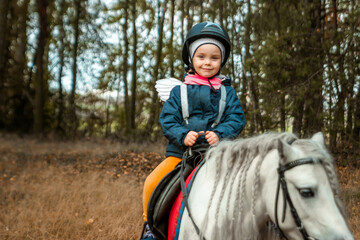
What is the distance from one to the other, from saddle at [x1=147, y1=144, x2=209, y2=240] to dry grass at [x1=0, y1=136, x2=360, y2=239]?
102 inches

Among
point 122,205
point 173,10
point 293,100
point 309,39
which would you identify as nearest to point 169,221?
point 122,205

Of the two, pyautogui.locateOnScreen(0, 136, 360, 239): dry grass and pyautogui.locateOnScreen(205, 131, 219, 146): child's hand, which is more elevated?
pyautogui.locateOnScreen(205, 131, 219, 146): child's hand

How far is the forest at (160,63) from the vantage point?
269 inches

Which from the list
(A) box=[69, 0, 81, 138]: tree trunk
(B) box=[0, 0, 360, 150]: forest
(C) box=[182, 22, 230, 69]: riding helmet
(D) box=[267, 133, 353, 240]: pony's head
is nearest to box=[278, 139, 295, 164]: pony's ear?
(D) box=[267, 133, 353, 240]: pony's head

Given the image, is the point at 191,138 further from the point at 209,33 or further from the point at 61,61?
the point at 61,61

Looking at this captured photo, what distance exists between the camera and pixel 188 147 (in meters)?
2.44

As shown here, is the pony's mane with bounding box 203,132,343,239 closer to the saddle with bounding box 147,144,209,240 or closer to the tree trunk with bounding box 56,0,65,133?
the saddle with bounding box 147,144,209,240

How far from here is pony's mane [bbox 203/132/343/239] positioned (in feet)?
5.23

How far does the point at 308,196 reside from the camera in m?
1.52

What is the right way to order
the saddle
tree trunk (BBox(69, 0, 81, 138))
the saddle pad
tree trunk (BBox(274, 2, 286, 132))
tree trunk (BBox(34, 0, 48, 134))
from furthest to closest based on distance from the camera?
tree trunk (BBox(69, 0, 81, 138)) → tree trunk (BBox(34, 0, 48, 134)) → tree trunk (BBox(274, 2, 286, 132)) → the saddle → the saddle pad

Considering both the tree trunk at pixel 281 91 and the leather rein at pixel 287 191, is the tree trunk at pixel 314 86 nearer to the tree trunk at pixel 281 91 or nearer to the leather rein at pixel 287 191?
the tree trunk at pixel 281 91

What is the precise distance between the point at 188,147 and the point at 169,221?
21.3 inches

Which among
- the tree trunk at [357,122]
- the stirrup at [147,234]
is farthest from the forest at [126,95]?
the stirrup at [147,234]

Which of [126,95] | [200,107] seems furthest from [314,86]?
[126,95]
